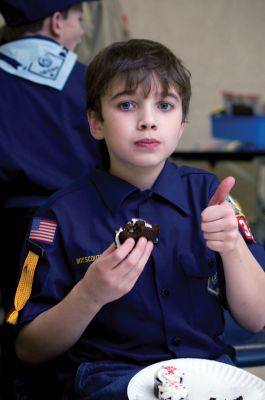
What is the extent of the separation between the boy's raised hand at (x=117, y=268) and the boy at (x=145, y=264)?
78 mm

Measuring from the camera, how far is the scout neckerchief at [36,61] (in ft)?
6.68

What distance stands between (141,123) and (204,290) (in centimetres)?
38

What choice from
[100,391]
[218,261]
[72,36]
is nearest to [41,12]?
[72,36]

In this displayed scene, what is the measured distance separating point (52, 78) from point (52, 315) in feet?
3.79

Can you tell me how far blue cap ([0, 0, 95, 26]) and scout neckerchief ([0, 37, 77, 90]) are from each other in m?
0.08

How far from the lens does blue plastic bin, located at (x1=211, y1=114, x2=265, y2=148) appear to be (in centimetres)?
361

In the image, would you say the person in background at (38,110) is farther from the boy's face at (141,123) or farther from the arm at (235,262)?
the arm at (235,262)

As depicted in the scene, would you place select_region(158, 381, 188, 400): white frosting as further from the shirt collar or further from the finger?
the shirt collar

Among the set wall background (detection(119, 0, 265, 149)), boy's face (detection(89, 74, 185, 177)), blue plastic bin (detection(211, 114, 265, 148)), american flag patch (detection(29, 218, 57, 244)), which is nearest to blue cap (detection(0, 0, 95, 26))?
boy's face (detection(89, 74, 185, 177))

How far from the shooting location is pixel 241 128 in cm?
373

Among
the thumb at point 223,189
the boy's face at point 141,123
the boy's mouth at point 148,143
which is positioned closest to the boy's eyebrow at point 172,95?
the boy's face at point 141,123

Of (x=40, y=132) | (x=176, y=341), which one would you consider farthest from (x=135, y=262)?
(x=40, y=132)

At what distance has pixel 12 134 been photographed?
6.69ft

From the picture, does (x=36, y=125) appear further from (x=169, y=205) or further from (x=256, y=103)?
(x=256, y=103)
